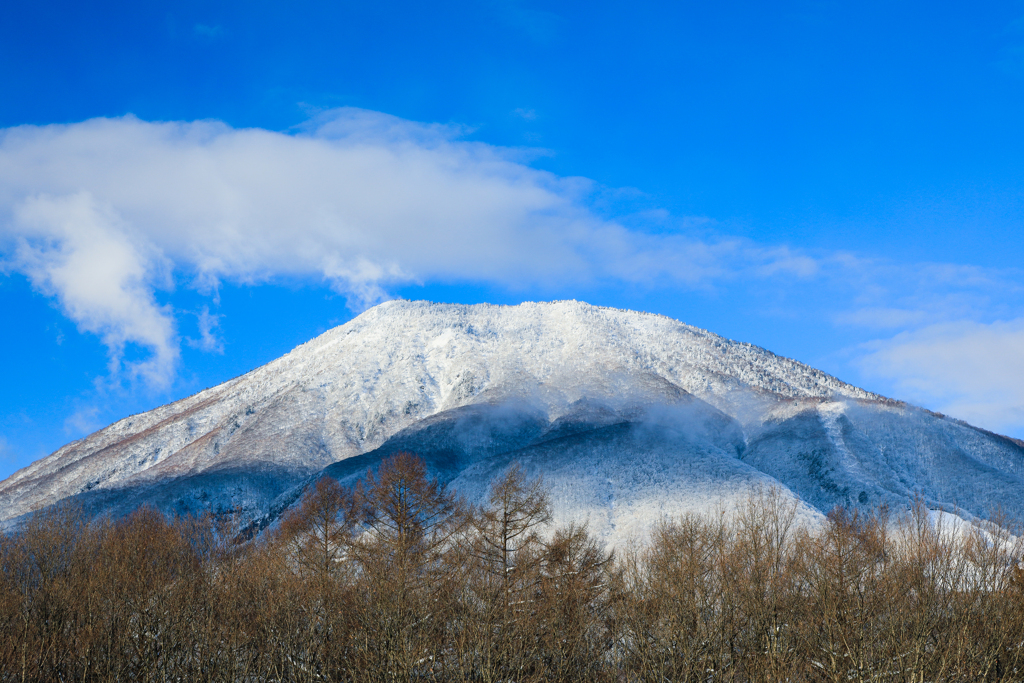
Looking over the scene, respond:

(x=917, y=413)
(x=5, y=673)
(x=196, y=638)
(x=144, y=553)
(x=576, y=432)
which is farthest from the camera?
(x=917, y=413)

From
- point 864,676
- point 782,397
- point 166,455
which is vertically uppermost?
point 782,397

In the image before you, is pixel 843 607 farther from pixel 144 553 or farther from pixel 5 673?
pixel 144 553

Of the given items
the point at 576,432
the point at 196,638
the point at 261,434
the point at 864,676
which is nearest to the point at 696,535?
the point at 864,676

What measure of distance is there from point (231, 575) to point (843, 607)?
32820mm

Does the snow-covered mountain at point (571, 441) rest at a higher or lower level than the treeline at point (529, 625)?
higher

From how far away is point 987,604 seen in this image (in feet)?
Result: 107

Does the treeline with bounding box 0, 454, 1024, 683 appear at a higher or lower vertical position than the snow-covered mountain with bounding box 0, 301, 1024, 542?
lower

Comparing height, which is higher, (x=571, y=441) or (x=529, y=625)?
(x=571, y=441)

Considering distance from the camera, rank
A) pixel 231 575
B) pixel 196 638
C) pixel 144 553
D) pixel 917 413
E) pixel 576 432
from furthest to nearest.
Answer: pixel 917 413 < pixel 576 432 < pixel 144 553 < pixel 231 575 < pixel 196 638

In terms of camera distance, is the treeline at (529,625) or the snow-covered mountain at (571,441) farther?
the snow-covered mountain at (571,441)

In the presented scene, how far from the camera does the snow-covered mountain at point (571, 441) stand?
349ft

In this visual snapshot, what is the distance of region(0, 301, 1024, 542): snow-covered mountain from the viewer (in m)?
106

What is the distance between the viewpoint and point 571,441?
4631 inches

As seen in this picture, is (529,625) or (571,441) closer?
(529,625)
